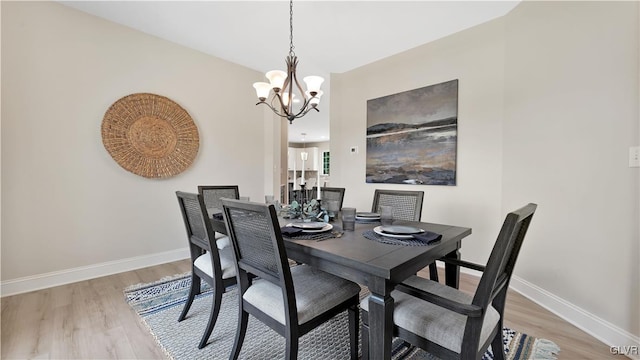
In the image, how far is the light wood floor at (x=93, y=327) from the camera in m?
1.51

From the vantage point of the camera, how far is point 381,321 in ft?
3.32

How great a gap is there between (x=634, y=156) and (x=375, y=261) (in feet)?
5.78

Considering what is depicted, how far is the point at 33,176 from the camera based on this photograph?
2.27 meters

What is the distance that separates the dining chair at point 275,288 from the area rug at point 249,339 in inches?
8.8

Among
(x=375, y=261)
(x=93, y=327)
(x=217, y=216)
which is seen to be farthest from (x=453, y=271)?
(x=93, y=327)

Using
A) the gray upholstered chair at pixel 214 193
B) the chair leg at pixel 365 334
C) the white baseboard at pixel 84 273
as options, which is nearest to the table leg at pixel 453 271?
the chair leg at pixel 365 334

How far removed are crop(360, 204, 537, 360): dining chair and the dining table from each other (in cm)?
10

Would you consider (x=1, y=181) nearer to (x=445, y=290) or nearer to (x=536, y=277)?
(x=445, y=290)

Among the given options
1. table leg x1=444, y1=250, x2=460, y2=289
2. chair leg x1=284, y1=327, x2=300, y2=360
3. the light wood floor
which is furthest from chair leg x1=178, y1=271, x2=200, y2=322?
table leg x1=444, y1=250, x2=460, y2=289

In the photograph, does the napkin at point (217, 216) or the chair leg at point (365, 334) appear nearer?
the chair leg at point (365, 334)

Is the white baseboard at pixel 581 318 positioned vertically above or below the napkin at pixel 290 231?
below

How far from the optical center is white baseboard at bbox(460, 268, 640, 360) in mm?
1541

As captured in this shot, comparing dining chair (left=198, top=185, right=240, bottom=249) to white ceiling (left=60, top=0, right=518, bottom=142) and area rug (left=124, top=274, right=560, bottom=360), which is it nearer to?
area rug (left=124, top=274, right=560, bottom=360)

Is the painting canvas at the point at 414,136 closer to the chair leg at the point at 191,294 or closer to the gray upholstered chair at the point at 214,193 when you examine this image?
the gray upholstered chair at the point at 214,193
